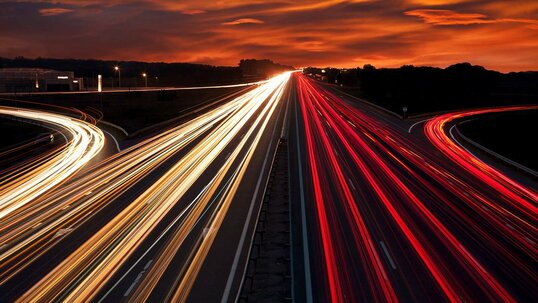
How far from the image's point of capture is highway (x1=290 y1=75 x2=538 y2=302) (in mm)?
14766

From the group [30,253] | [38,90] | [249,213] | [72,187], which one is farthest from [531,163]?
[38,90]

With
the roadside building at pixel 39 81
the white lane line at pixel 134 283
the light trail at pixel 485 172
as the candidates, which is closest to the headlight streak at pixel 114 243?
the white lane line at pixel 134 283

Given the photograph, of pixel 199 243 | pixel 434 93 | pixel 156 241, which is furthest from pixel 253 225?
pixel 434 93

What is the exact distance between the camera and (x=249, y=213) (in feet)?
72.3

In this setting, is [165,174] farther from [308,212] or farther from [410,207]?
[410,207]

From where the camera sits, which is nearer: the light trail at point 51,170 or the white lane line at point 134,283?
the white lane line at point 134,283

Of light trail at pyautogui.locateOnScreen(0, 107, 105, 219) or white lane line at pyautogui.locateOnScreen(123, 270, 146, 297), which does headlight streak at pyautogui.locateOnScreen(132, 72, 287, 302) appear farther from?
light trail at pyautogui.locateOnScreen(0, 107, 105, 219)

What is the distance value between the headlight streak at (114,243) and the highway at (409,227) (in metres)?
6.00

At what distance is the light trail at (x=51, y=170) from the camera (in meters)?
24.7

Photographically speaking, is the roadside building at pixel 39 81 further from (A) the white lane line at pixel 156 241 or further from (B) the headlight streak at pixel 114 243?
(A) the white lane line at pixel 156 241

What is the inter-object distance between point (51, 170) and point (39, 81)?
100876 millimetres

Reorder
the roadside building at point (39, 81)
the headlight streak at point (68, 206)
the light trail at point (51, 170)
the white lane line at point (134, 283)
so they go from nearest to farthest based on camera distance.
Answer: the white lane line at point (134, 283), the headlight streak at point (68, 206), the light trail at point (51, 170), the roadside building at point (39, 81)

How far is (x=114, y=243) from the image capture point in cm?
1795

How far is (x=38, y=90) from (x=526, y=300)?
120m
